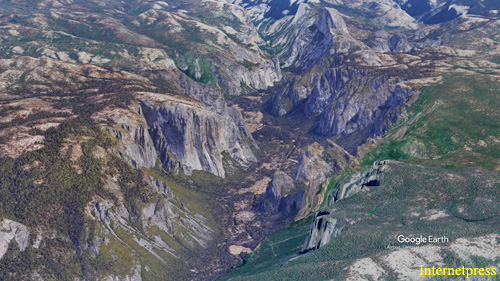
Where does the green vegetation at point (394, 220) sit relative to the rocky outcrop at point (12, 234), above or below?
above

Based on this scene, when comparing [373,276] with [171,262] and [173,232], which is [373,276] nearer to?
[171,262]

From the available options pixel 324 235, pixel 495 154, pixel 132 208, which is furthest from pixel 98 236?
pixel 495 154
